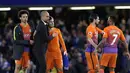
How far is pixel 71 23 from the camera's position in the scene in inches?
1046

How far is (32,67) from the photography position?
22328 mm

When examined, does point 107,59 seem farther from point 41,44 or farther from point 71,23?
point 71,23

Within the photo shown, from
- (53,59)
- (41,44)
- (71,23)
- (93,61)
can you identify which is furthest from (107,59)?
(71,23)

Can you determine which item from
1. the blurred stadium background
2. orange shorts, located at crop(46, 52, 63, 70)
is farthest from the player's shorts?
the blurred stadium background

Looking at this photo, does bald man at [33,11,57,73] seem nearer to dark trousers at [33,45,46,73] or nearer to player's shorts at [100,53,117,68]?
dark trousers at [33,45,46,73]

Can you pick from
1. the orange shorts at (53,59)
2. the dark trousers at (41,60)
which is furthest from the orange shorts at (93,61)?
the dark trousers at (41,60)

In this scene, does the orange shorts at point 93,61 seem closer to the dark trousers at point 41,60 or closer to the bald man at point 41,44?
the bald man at point 41,44

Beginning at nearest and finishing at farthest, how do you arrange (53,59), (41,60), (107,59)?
(41,60), (53,59), (107,59)

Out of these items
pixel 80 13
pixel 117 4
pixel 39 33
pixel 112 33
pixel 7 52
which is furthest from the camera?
pixel 80 13

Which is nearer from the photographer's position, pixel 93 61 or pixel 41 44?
pixel 41 44

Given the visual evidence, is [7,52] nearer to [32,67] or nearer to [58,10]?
[32,67]

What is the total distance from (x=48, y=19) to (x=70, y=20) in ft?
30.2

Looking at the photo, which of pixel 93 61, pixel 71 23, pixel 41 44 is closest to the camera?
pixel 41 44

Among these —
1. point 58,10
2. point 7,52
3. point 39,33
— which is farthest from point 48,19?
point 58,10
